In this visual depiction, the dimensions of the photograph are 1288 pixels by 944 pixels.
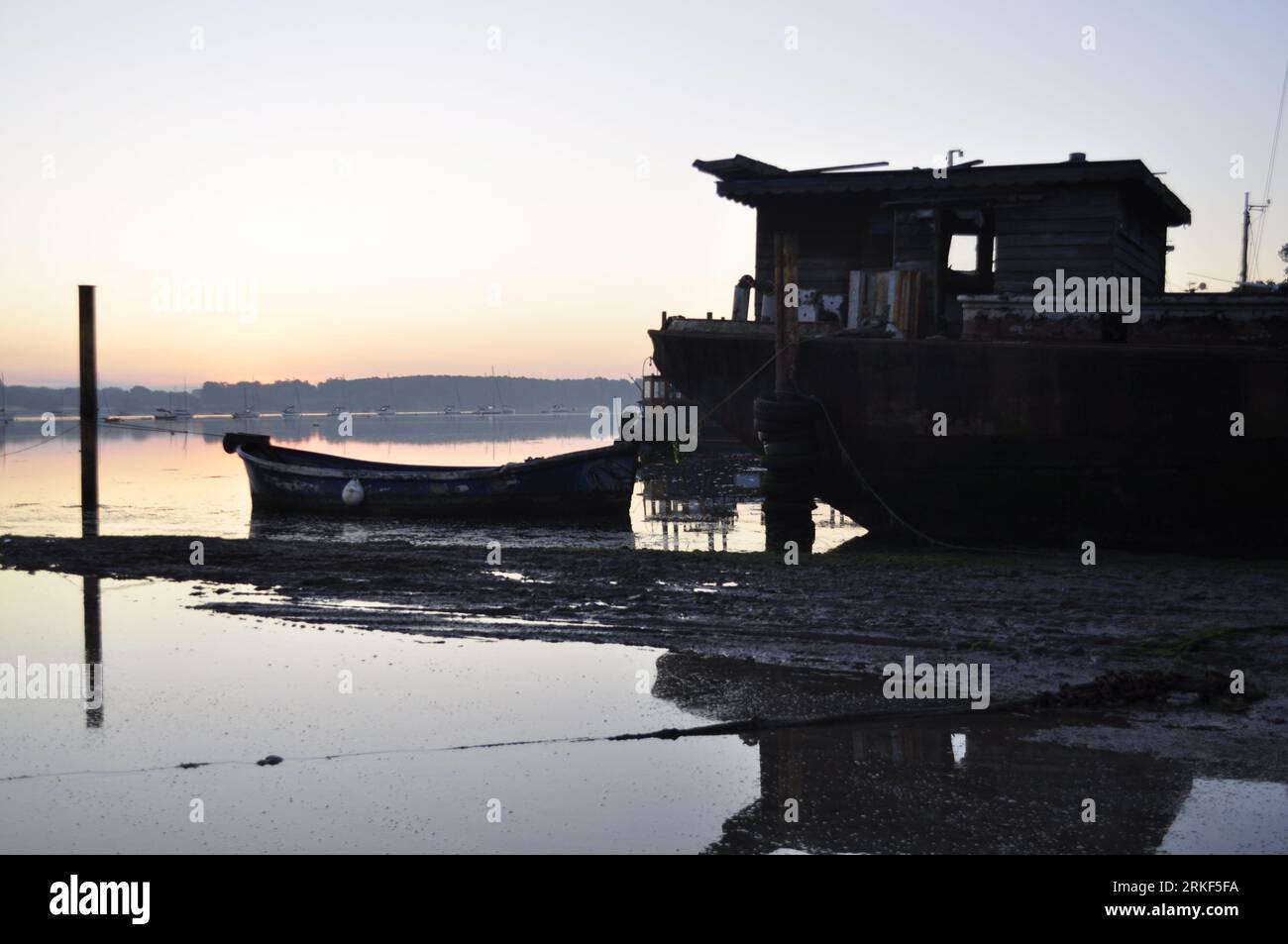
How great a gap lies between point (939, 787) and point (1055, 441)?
392 inches

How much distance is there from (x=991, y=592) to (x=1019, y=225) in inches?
311

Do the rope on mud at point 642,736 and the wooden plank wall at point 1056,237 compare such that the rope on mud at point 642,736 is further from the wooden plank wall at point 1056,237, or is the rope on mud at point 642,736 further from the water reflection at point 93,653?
the wooden plank wall at point 1056,237

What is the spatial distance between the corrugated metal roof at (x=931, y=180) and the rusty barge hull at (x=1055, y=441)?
281cm

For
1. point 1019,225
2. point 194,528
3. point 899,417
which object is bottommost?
point 194,528

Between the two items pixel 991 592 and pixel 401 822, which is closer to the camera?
pixel 401 822

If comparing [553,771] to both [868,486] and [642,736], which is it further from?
[868,486]

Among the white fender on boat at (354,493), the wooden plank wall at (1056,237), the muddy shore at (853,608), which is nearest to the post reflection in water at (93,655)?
the muddy shore at (853,608)

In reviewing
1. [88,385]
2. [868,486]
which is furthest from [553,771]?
[88,385]

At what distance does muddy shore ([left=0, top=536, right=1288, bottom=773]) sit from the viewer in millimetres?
6914

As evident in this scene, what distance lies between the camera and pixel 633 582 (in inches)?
457

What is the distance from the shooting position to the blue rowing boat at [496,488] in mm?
21484
